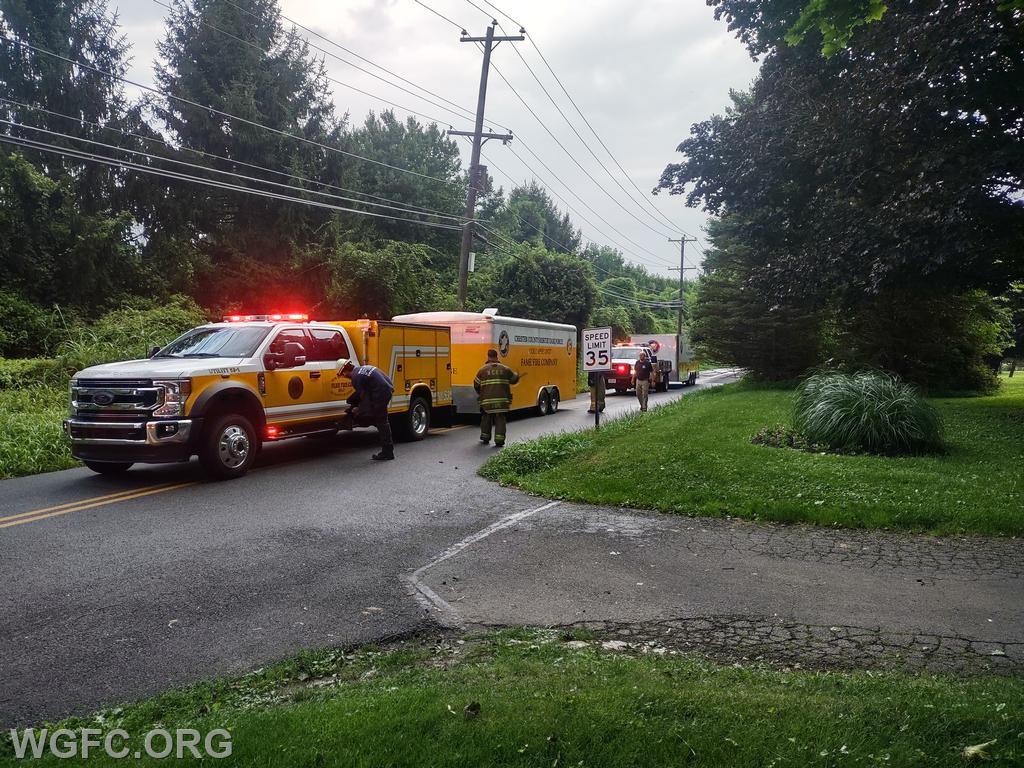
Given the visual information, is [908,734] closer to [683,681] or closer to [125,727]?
[683,681]

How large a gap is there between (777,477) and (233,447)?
23.4 feet

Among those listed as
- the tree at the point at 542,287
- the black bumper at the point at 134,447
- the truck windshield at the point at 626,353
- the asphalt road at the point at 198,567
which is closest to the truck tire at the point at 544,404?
the asphalt road at the point at 198,567

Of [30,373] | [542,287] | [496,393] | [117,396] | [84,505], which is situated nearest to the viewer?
[84,505]

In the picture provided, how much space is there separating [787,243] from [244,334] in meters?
15.5

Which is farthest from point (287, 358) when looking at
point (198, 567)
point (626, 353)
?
point (626, 353)

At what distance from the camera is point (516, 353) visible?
61.0ft

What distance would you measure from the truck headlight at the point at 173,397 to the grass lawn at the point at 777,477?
14.0 ft

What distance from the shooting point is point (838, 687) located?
3559 millimetres

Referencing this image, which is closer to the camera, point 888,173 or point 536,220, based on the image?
point 888,173

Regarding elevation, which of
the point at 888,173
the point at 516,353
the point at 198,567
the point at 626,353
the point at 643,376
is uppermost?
the point at 888,173

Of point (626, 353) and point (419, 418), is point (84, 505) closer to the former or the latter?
point (419, 418)

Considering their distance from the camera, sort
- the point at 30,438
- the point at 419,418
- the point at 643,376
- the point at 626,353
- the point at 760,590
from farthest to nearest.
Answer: the point at 626,353 < the point at 643,376 < the point at 419,418 < the point at 30,438 < the point at 760,590

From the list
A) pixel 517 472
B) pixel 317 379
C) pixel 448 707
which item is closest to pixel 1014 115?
pixel 517 472

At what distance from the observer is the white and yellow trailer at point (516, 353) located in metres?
17.2
